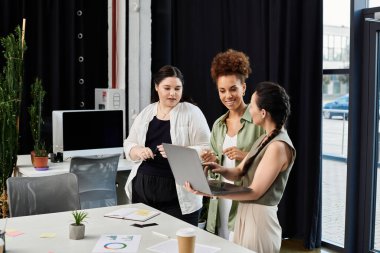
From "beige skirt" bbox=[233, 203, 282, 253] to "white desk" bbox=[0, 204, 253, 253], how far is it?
122mm

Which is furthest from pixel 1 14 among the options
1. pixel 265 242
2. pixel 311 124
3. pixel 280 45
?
pixel 265 242

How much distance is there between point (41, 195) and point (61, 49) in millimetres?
2931

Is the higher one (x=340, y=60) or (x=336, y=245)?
(x=340, y=60)

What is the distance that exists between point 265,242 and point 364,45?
2.45 meters

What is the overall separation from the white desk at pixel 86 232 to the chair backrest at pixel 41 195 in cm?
33

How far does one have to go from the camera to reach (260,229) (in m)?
2.35

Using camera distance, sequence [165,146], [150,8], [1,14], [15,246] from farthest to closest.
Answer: [150,8], [1,14], [165,146], [15,246]

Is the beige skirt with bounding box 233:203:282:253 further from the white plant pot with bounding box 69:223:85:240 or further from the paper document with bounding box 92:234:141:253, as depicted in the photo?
the white plant pot with bounding box 69:223:85:240

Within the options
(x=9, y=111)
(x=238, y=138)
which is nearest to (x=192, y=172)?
(x=238, y=138)

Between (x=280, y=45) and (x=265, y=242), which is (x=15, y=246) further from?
(x=280, y=45)

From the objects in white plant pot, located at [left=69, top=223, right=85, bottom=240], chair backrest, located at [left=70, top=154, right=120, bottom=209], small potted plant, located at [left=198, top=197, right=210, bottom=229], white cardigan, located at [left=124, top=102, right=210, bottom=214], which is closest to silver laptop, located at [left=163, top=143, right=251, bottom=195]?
white plant pot, located at [left=69, top=223, right=85, bottom=240]

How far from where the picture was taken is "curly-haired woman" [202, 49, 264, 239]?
9.40 feet

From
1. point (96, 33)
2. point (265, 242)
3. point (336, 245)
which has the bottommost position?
point (336, 245)

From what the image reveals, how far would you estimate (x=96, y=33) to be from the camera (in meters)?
5.89
